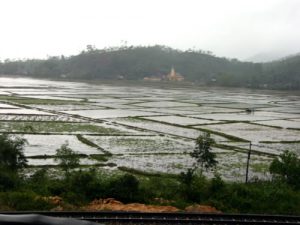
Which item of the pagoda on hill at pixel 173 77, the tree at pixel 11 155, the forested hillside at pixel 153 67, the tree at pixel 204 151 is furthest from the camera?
the pagoda on hill at pixel 173 77

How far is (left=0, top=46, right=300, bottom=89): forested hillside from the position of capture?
330 feet

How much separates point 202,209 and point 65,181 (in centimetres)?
353

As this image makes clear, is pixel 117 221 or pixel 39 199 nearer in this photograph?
pixel 117 221

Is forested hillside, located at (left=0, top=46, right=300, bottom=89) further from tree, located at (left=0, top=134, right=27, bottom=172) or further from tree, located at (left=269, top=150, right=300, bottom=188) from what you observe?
tree, located at (left=0, top=134, right=27, bottom=172)

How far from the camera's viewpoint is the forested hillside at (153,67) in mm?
100438

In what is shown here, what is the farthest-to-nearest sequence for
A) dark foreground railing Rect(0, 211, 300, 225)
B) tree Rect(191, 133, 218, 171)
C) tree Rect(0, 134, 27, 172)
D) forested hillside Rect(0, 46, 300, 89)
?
forested hillside Rect(0, 46, 300, 89) → tree Rect(191, 133, 218, 171) → tree Rect(0, 134, 27, 172) → dark foreground railing Rect(0, 211, 300, 225)

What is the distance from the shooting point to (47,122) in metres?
26.2

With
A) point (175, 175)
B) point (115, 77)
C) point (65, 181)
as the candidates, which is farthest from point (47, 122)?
point (115, 77)

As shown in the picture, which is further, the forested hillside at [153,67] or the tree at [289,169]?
the forested hillside at [153,67]

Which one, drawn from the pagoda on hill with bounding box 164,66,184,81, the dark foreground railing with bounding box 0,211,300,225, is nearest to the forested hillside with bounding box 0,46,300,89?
the pagoda on hill with bounding box 164,66,184,81

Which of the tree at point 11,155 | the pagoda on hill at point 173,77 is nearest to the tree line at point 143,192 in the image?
the tree at point 11,155

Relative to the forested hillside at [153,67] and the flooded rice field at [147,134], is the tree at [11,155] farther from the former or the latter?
the forested hillside at [153,67]

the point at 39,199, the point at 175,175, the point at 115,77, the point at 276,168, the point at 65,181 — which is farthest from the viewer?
the point at 115,77

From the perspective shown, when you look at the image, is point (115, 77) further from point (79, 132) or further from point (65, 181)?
point (65, 181)
